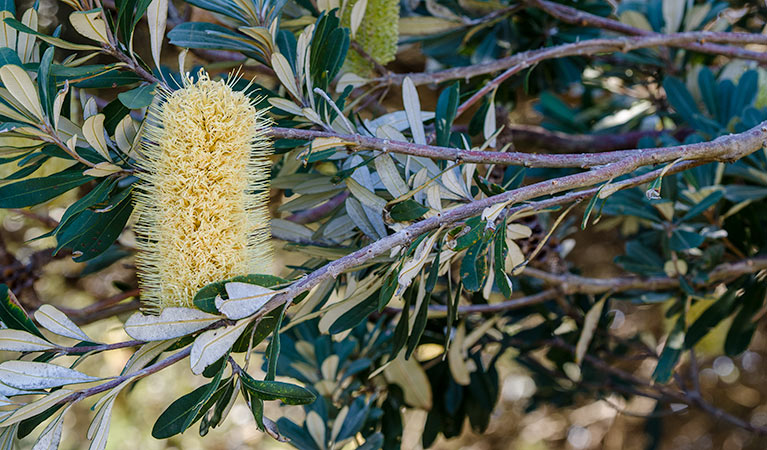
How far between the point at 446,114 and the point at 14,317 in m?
0.50

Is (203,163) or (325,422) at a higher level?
(203,163)

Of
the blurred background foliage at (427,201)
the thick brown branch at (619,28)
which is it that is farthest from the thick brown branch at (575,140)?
the thick brown branch at (619,28)

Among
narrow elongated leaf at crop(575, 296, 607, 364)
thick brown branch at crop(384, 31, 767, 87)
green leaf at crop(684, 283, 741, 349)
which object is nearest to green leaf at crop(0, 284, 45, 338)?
thick brown branch at crop(384, 31, 767, 87)

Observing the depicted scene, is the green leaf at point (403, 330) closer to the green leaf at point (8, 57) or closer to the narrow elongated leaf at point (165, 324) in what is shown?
the narrow elongated leaf at point (165, 324)

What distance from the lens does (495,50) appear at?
133cm

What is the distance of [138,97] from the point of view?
55 centimetres

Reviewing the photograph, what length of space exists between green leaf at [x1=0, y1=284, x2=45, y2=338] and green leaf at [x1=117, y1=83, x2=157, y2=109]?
0.66ft

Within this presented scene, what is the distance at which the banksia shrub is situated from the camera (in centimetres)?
90

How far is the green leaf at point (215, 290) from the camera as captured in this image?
47 centimetres

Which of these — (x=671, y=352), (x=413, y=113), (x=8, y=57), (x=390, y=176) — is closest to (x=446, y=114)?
(x=413, y=113)

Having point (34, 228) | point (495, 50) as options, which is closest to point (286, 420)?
point (495, 50)

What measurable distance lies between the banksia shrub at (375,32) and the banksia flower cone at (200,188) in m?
0.43

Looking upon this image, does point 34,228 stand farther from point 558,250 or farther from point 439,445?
point 439,445

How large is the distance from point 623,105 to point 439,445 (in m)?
1.56
